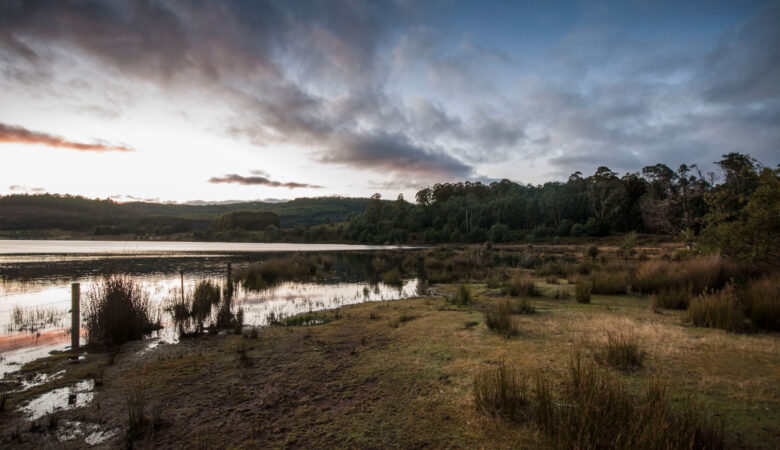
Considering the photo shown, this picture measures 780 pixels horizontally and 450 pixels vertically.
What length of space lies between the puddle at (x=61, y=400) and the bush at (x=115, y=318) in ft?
10.3

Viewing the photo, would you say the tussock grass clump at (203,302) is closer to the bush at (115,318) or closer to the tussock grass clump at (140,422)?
the bush at (115,318)

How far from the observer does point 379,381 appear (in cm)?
564

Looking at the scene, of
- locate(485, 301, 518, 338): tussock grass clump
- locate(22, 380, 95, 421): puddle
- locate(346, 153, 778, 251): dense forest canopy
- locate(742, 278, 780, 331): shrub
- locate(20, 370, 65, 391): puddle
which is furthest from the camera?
locate(346, 153, 778, 251): dense forest canopy

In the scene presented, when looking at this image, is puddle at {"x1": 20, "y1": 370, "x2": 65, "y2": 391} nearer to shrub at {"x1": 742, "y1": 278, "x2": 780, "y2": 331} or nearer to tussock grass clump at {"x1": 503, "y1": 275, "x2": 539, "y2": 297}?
tussock grass clump at {"x1": 503, "y1": 275, "x2": 539, "y2": 297}

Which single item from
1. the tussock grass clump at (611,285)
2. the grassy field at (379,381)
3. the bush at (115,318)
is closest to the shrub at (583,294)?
the tussock grass clump at (611,285)

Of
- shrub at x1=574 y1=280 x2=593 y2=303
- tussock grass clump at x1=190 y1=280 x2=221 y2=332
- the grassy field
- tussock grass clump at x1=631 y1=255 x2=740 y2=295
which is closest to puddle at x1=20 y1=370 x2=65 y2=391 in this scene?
the grassy field

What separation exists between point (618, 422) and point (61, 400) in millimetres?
7650

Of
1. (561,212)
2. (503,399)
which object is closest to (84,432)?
(503,399)

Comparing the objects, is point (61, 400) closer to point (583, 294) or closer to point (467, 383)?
point (467, 383)

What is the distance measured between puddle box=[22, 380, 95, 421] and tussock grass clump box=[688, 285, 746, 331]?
12.0m

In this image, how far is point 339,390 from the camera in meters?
5.38

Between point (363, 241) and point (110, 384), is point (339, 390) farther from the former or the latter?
point (363, 241)

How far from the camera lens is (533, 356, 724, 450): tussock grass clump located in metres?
2.69

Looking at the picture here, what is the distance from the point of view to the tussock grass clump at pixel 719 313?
718cm
